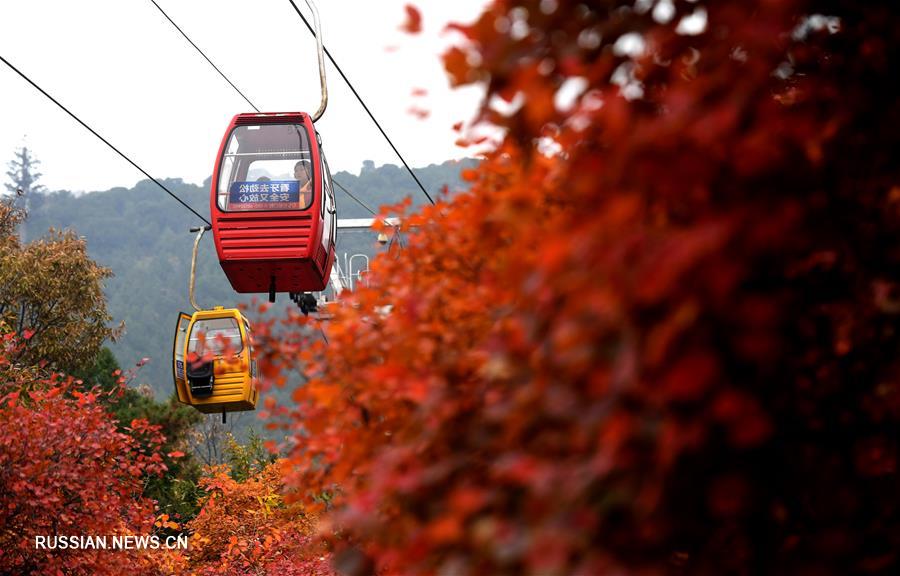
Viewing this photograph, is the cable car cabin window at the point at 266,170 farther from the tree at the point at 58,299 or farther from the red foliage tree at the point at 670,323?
the tree at the point at 58,299

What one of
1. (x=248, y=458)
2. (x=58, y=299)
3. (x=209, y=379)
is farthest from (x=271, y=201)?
(x=58, y=299)

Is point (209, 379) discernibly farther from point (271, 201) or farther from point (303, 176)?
point (303, 176)

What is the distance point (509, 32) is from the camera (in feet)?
6.63

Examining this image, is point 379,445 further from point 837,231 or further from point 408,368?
point 837,231

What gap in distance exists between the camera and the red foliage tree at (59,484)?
9.56 meters

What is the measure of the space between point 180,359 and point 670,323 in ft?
65.6

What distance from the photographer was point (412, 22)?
2258 millimetres

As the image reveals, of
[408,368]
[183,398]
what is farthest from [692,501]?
[183,398]

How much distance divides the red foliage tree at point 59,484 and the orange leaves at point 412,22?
8.18m

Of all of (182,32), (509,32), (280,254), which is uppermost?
(182,32)

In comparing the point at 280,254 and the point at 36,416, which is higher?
the point at 280,254

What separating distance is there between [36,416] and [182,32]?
3.74 meters

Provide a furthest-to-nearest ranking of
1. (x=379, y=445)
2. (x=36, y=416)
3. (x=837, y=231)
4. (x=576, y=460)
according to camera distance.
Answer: (x=36, y=416) < (x=379, y=445) < (x=837, y=231) < (x=576, y=460)


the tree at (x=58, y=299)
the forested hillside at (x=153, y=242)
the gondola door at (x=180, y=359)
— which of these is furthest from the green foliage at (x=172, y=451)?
the forested hillside at (x=153, y=242)
